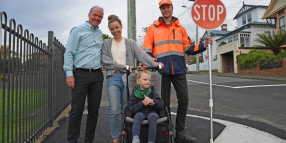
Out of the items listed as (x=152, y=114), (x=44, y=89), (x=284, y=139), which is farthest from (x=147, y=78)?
(x=284, y=139)

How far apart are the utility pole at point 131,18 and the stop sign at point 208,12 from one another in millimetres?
2509

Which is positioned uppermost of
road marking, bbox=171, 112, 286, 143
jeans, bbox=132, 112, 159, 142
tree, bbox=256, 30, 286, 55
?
tree, bbox=256, 30, 286, 55

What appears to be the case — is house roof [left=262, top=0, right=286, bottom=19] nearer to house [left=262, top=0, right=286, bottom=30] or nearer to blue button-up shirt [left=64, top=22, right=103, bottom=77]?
house [left=262, top=0, right=286, bottom=30]

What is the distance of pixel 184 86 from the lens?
3787 mm

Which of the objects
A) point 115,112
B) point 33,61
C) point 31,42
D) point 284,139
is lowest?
point 284,139

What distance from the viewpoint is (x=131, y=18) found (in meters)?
6.11

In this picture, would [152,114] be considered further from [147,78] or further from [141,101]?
[147,78]

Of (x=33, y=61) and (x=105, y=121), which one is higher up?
(x=33, y=61)

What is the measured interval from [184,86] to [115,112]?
1.30 metres

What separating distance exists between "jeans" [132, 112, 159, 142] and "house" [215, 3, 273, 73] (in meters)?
23.7

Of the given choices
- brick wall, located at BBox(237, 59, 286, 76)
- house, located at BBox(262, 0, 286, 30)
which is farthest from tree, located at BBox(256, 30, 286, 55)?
house, located at BBox(262, 0, 286, 30)

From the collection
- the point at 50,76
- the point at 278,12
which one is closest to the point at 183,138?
the point at 50,76

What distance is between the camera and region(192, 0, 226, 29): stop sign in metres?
3.83

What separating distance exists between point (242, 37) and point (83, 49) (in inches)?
1405
